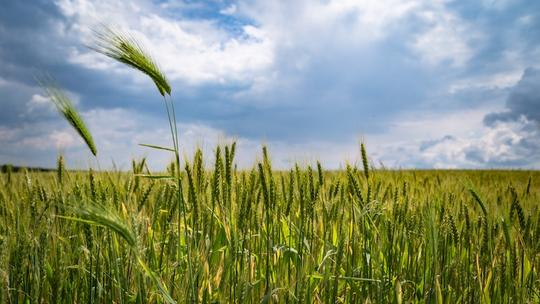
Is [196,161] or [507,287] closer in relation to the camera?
[196,161]

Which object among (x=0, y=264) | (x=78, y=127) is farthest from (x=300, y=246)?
(x=0, y=264)

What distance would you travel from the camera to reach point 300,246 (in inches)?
89.5

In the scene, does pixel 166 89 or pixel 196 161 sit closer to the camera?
pixel 166 89

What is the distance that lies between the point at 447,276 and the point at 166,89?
6.17 ft

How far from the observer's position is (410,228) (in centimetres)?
300

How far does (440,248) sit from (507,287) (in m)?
0.40

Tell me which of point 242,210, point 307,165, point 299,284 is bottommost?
point 299,284

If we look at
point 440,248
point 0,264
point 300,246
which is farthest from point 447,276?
point 0,264

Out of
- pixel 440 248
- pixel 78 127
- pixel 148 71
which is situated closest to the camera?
pixel 148 71

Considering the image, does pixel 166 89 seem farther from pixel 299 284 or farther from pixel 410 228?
pixel 410 228

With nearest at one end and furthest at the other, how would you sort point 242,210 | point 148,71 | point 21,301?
point 148,71
point 242,210
point 21,301

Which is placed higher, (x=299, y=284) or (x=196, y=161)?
(x=196, y=161)

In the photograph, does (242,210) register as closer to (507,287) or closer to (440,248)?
(440,248)

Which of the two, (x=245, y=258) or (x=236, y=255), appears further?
(x=245, y=258)
